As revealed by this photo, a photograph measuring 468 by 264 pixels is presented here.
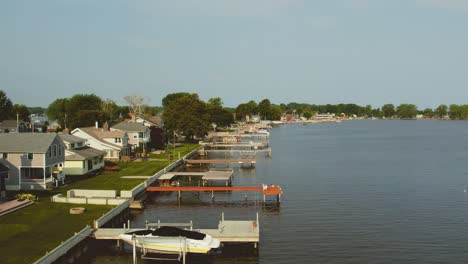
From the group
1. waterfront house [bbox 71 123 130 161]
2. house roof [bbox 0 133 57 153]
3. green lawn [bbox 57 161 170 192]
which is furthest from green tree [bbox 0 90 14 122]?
house roof [bbox 0 133 57 153]

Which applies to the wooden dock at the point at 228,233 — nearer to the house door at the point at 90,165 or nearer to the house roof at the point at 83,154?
the house roof at the point at 83,154

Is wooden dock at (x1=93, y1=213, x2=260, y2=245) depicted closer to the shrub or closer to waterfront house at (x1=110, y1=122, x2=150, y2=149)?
the shrub

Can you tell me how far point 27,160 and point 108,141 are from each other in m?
32.1

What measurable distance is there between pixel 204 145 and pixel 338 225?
83.6m

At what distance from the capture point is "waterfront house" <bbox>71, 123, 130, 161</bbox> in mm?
80688

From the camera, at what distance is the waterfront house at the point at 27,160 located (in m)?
52.7

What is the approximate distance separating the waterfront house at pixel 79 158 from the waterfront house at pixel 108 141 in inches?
335

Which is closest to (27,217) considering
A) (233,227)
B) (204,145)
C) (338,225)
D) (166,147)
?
(233,227)

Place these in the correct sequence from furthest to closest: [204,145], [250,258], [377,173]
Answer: [204,145]
[377,173]
[250,258]

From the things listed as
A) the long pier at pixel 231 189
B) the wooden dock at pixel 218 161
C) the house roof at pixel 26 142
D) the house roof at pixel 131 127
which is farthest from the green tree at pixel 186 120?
the house roof at pixel 26 142

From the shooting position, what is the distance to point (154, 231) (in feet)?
118

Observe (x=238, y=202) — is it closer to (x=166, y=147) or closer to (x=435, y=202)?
(x=435, y=202)

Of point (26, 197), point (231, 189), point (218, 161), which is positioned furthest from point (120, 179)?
point (218, 161)

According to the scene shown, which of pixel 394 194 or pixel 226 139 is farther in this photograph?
pixel 226 139
